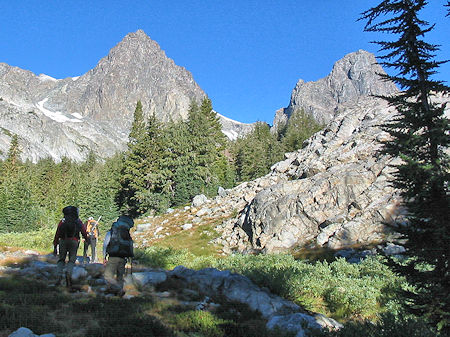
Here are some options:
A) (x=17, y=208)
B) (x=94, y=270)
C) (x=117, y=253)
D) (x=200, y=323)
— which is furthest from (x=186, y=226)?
(x=17, y=208)

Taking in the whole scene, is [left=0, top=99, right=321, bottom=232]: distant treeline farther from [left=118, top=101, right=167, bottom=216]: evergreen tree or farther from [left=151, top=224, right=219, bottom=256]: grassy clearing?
[left=151, top=224, right=219, bottom=256]: grassy clearing

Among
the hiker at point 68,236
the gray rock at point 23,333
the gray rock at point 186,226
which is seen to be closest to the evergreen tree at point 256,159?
the gray rock at point 186,226

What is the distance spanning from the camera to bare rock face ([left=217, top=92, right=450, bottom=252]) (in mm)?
20547

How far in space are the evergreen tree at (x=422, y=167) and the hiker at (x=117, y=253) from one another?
656 centimetres

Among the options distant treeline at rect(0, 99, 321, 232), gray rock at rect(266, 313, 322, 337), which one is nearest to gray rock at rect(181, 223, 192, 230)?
distant treeline at rect(0, 99, 321, 232)

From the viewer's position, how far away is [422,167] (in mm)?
5434

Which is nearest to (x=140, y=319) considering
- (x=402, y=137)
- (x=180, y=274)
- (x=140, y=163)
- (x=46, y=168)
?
(x=180, y=274)

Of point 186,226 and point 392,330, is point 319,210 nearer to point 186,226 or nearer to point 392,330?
point 186,226

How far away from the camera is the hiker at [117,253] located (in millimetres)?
8133

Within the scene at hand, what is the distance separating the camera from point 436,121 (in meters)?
5.89

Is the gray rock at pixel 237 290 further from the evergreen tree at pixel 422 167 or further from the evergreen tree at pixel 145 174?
the evergreen tree at pixel 145 174

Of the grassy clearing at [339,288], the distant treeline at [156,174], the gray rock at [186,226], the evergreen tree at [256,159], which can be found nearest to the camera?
the grassy clearing at [339,288]

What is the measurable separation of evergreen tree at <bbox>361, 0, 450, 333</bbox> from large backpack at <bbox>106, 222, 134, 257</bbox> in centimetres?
651

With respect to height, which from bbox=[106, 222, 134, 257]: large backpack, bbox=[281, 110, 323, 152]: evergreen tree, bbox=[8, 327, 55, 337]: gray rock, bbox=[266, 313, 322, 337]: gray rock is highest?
bbox=[281, 110, 323, 152]: evergreen tree
